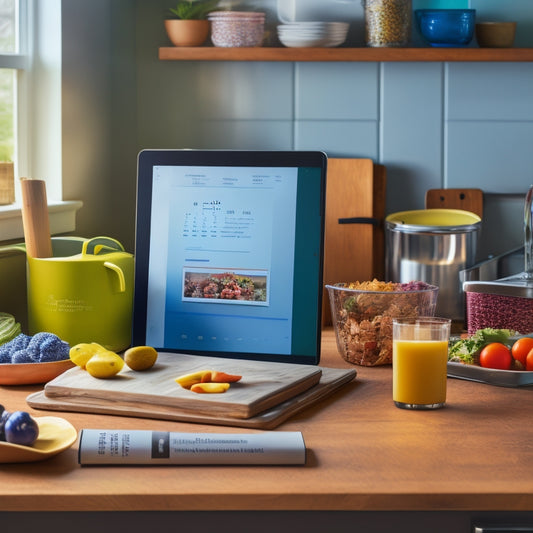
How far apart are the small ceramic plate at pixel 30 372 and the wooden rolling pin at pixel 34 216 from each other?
0.30m

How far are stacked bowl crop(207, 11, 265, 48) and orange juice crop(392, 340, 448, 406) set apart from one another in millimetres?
1379

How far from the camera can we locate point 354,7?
2.34m

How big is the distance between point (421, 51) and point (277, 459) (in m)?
1.58

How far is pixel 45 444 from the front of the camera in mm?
917

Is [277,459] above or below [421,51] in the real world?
below

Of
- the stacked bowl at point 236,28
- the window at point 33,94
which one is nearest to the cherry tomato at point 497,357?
the window at point 33,94

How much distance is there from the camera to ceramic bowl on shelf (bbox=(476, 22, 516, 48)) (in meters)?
2.22

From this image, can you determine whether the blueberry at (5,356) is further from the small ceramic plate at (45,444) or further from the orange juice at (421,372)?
the orange juice at (421,372)

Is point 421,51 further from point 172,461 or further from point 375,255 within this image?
point 172,461

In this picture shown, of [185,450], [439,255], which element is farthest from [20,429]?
[439,255]

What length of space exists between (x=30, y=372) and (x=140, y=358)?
0.17 m

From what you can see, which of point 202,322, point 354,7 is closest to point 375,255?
point 354,7

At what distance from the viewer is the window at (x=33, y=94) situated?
1.90m

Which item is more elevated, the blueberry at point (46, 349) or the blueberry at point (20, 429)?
the blueberry at point (46, 349)
